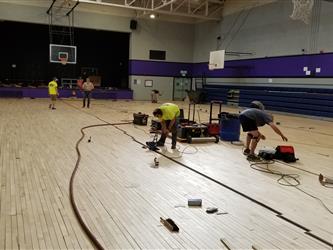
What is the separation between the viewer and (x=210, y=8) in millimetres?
23031

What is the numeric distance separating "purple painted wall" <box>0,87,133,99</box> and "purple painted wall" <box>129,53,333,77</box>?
5.75 ft

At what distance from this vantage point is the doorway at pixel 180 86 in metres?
25.4

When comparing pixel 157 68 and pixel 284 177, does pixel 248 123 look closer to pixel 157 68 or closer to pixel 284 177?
pixel 284 177

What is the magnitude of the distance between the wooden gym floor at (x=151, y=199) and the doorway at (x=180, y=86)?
1815 centimetres

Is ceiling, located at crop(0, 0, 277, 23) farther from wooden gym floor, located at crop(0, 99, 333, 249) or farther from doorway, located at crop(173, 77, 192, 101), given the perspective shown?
wooden gym floor, located at crop(0, 99, 333, 249)

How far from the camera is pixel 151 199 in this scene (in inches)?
164

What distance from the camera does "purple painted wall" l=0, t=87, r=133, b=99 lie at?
66.7 ft

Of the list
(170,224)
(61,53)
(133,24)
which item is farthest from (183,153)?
(133,24)

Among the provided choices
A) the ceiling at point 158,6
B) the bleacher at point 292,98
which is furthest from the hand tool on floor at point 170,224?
the ceiling at point 158,6

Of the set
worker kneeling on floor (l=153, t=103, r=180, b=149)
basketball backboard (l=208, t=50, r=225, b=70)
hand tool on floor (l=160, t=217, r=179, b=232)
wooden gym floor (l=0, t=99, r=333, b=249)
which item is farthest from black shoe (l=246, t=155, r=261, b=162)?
basketball backboard (l=208, t=50, r=225, b=70)

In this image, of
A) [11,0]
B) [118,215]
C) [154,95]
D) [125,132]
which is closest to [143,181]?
[118,215]

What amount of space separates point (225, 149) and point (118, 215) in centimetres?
425

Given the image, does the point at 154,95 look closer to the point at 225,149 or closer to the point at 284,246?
the point at 225,149

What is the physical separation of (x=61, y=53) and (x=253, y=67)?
11.2 meters
